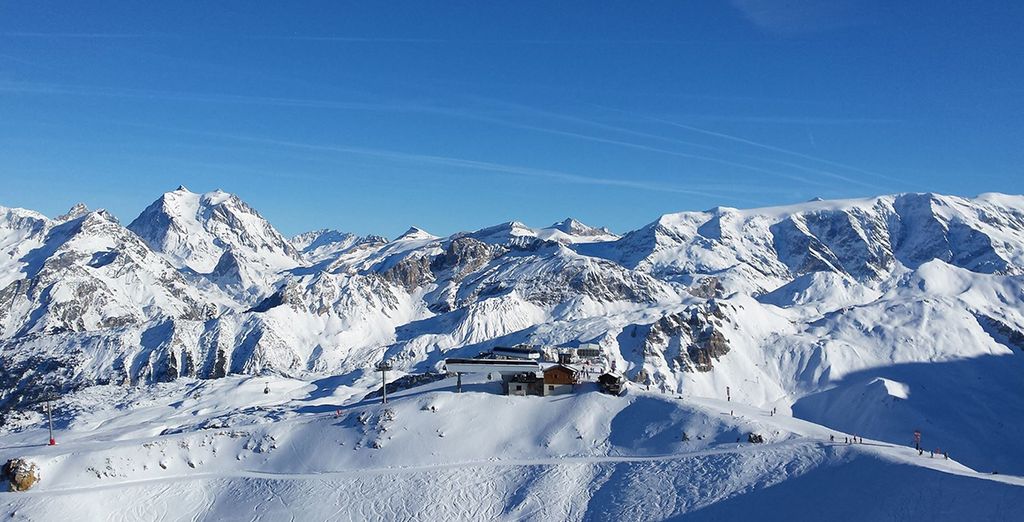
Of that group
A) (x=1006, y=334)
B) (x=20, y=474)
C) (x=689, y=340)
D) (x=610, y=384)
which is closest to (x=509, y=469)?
(x=610, y=384)

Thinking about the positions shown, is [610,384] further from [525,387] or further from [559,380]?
[525,387]

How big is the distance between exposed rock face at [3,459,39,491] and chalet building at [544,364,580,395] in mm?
55374

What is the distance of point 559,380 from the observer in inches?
3772

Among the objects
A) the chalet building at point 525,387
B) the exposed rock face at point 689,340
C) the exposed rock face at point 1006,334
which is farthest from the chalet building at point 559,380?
the exposed rock face at point 1006,334

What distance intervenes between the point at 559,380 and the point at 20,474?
191 feet

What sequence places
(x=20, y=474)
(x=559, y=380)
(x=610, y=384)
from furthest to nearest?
(x=559, y=380)
(x=610, y=384)
(x=20, y=474)

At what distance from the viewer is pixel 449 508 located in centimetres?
7538

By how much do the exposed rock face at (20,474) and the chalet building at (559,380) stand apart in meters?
55.4

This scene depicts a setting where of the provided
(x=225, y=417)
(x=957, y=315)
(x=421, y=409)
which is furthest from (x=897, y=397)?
(x=225, y=417)

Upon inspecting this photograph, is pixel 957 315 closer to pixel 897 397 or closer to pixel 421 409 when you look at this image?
pixel 897 397

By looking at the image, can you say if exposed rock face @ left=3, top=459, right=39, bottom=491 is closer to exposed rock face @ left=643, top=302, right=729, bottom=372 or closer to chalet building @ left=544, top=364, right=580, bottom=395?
chalet building @ left=544, top=364, right=580, bottom=395

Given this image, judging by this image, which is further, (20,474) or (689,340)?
(689,340)

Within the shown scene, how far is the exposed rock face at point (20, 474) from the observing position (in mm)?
80812

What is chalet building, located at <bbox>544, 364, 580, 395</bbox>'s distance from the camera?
95.2 m
